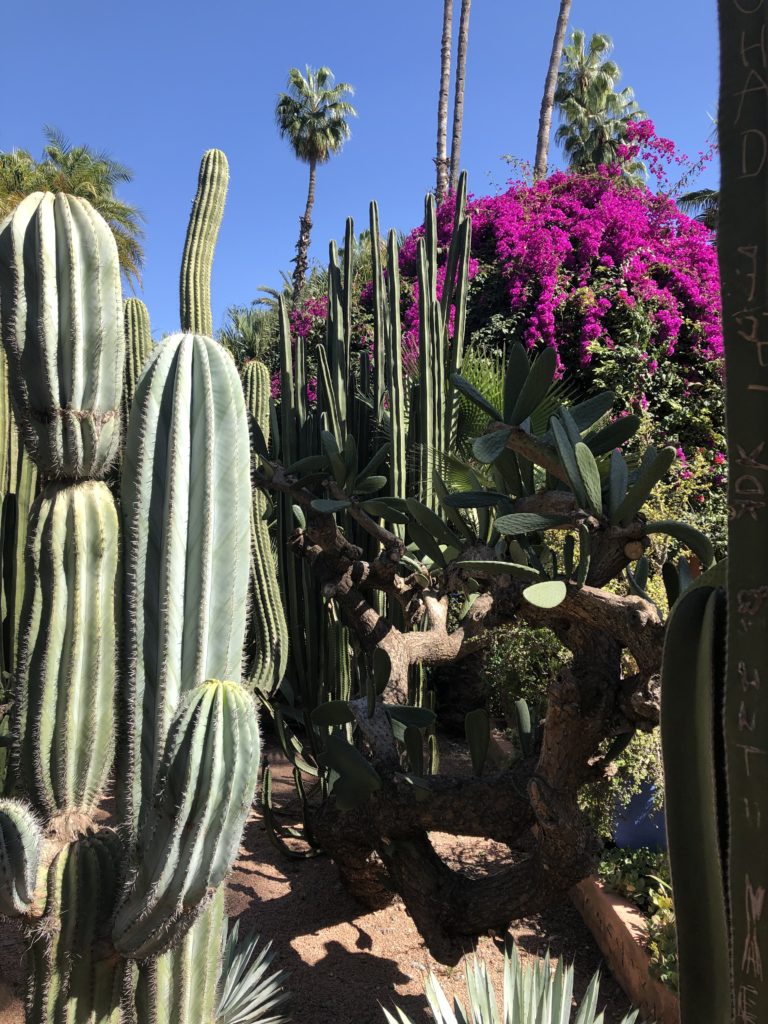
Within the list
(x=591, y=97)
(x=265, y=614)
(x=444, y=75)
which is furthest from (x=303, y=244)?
(x=265, y=614)

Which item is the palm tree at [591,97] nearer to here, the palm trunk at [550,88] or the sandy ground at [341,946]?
the palm trunk at [550,88]

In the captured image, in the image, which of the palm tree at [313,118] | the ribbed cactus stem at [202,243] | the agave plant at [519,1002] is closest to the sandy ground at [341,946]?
the agave plant at [519,1002]

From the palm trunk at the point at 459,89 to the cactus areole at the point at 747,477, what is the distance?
49.9 feet

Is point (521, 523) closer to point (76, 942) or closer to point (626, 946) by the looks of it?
point (76, 942)

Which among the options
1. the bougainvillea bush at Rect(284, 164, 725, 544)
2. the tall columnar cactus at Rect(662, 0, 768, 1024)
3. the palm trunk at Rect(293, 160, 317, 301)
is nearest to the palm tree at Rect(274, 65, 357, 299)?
the palm trunk at Rect(293, 160, 317, 301)

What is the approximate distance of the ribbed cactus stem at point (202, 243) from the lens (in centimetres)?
430

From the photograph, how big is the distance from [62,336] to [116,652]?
843 millimetres

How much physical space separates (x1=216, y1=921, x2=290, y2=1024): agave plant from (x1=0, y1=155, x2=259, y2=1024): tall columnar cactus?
46 cm

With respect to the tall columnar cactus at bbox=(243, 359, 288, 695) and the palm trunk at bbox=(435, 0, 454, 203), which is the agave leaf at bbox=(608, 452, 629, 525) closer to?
the tall columnar cactus at bbox=(243, 359, 288, 695)

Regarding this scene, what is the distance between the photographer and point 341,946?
3305 millimetres

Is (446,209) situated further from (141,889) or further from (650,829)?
(141,889)

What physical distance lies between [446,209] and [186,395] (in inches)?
374

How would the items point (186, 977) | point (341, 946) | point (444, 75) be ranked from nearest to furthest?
point (186, 977) → point (341, 946) → point (444, 75)

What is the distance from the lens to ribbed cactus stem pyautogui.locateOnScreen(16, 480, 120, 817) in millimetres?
1979
